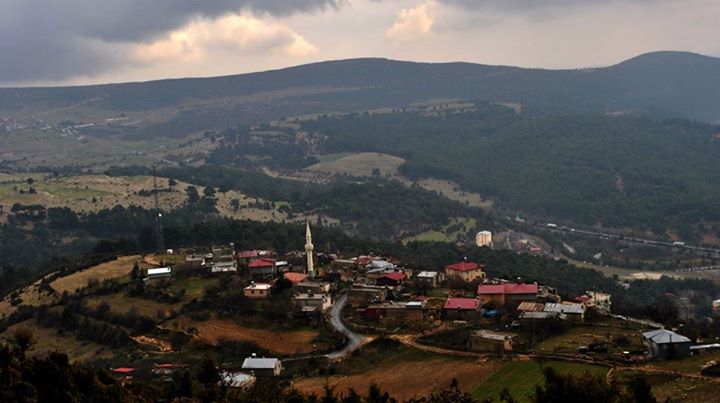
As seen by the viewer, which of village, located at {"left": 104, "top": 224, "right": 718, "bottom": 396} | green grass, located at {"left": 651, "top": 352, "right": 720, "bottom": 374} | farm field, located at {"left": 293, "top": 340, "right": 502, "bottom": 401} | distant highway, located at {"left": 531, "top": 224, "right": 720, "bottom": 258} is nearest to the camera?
green grass, located at {"left": 651, "top": 352, "right": 720, "bottom": 374}

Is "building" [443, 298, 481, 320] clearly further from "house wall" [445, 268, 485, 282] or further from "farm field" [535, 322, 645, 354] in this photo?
"house wall" [445, 268, 485, 282]

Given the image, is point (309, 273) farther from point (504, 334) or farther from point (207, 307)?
point (504, 334)

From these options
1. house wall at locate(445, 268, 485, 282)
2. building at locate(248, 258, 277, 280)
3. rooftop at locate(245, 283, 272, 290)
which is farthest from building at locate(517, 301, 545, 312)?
building at locate(248, 258, 277, 280)

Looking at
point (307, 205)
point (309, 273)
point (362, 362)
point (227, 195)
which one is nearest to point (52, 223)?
point (227, 195)

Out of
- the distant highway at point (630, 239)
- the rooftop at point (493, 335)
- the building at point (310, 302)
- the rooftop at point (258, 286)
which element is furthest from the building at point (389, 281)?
the distant highway at point (630, 239)

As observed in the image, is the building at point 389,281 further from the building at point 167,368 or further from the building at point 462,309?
the building at point 167,368

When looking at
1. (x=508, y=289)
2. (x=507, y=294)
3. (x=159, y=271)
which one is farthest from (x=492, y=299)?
(x=159, y=271)
